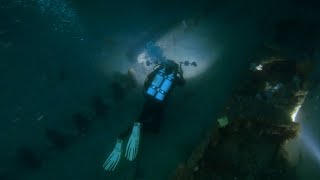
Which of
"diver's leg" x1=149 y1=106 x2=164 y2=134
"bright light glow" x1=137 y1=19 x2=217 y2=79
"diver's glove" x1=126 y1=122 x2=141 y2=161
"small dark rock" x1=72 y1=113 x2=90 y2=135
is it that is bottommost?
"diver's glove" x1=126 y1=122 x2=141 y2=161

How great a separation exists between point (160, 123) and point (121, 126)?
139cm

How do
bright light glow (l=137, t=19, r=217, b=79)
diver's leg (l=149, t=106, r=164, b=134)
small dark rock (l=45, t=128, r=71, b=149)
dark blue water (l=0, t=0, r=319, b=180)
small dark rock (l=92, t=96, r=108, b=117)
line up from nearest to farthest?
diver's leg (l=149, t=106, r=164, b=134), dark blue water (l=0, t=0, r=319, b=180), bright light glow (l=137, t=19, r=217, b=79), small dark rock (l=92, t=96, r=108, b=117), small dark rock (l=45, t=128, r=71, b=149)

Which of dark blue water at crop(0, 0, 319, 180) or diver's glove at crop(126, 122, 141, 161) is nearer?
diver's glove at crop(126, 122, 141, 161)

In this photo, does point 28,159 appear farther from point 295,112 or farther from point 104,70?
point 295,112

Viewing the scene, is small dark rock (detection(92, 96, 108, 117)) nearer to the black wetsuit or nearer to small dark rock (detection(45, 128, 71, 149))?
small dark rock (detection(45, 128, 71, 149))

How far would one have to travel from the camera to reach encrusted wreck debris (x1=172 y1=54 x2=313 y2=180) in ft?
21.7

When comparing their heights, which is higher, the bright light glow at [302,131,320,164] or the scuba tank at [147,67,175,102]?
the bright light glow at [302,131,320,164]

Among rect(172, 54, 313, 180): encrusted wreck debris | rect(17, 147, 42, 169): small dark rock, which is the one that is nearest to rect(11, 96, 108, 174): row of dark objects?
rect(17, 147, 42, 169): small dark rock

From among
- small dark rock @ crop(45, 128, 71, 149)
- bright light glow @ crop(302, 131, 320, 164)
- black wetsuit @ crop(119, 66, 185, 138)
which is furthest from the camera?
small dark rock @ crop(45, 128, 71, 149)

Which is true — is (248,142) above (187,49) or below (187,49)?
below

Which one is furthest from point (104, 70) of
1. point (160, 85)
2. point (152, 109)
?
point (160, 85)

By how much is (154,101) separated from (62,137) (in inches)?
156

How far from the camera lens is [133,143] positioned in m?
7.52

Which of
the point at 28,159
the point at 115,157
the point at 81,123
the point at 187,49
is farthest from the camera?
the point at 28,159
